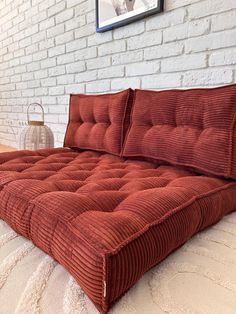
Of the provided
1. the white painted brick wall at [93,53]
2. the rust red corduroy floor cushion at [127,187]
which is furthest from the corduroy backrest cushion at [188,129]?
the white painted brick wall at [93,53]

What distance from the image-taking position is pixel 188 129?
1129 mm

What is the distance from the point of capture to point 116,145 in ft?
4.68

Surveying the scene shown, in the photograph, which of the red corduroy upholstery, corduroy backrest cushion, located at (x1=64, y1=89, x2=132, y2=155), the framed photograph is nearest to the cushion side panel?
the red corduroy upholstery

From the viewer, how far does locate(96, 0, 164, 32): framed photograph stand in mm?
1542

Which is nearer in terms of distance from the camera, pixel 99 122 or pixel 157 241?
pixel 157 241

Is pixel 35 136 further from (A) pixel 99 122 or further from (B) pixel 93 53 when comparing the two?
(B) pixel 93 53

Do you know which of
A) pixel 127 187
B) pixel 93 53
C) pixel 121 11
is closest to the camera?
pixel 127 187

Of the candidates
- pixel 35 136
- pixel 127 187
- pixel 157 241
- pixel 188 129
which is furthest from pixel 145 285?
pixel 35 136

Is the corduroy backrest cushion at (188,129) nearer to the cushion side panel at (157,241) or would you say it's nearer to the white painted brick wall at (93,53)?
the cushion side panel at (157,241)

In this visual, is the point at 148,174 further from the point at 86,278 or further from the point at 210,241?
the point at 86,278

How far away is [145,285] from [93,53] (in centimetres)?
179

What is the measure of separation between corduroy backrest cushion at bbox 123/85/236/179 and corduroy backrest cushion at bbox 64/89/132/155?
3.1 inches

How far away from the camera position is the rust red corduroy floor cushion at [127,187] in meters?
0.51

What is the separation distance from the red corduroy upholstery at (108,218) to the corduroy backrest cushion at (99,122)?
452 mm
